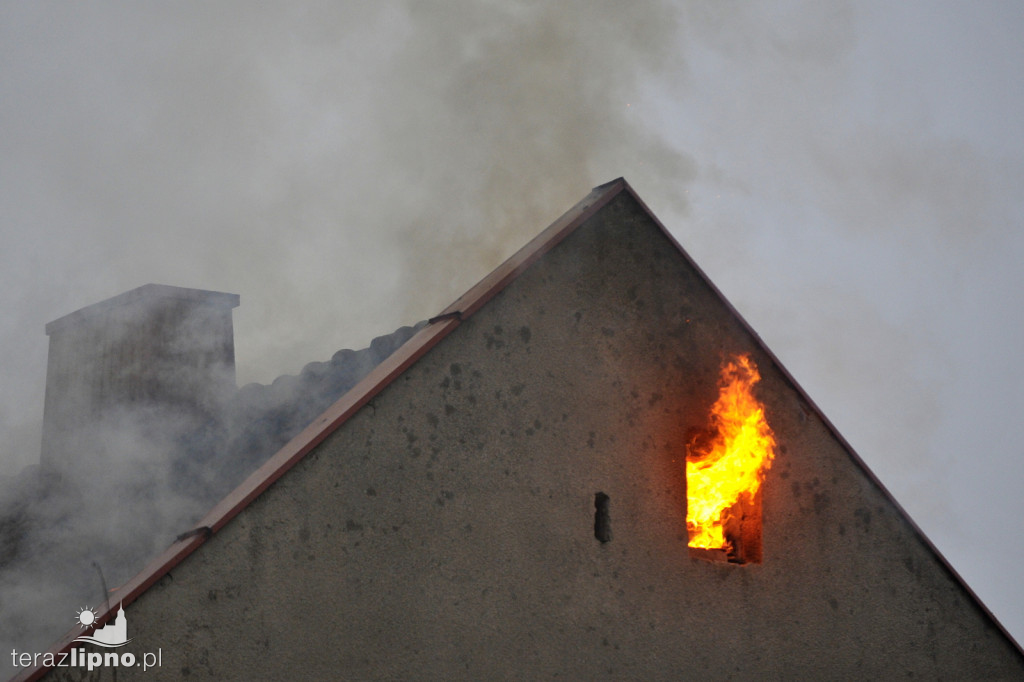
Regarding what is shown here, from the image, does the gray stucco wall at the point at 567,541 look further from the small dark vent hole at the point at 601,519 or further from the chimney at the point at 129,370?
the chimney at the point at 129,370

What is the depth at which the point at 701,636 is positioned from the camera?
26.3 ft

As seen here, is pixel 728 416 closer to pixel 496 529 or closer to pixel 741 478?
pixel 741 478

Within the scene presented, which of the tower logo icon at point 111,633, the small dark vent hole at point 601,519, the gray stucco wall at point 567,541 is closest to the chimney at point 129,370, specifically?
the gray stucco wall at point 567,541

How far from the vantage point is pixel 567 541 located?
7.61 meters

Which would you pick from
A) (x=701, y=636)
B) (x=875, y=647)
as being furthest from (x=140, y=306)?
(x=875, y=647)

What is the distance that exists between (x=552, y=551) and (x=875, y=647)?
127 inches

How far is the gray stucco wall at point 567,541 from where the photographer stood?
646 centimetres

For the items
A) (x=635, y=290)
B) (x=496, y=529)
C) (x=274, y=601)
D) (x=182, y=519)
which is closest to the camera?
(x=274, y=601)

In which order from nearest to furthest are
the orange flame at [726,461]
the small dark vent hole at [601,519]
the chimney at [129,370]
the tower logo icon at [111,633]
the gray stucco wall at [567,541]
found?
the tower logo icon at [111,633], the gray stucco wall at [567,541], the small dark vent hole at [601,519], the orange flame at [726,461], the chimney at [129,370]

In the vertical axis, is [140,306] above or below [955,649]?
above

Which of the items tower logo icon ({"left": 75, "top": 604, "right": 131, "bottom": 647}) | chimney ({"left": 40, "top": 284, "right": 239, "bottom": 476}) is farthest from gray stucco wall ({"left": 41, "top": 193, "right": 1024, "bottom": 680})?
chimney ({"left": 40, "top": 284, "right": 239, "bottom": 476})

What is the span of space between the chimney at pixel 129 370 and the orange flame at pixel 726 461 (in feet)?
22.4

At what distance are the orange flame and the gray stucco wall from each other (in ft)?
0.48

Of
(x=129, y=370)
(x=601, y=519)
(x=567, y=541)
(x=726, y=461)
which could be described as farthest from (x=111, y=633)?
(x=129, y=370)
